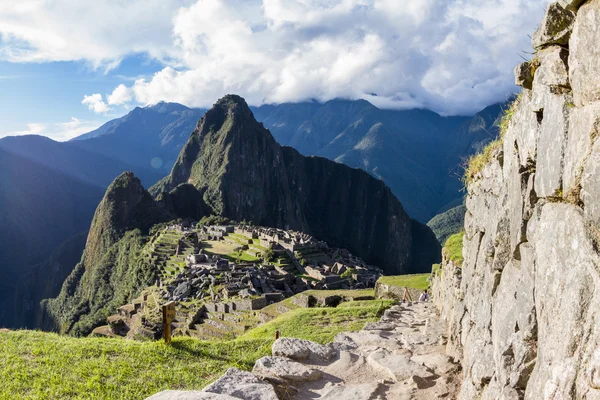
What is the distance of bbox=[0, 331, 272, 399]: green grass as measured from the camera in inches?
223

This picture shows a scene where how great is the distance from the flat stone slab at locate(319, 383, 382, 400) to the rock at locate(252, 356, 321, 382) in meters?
0.35

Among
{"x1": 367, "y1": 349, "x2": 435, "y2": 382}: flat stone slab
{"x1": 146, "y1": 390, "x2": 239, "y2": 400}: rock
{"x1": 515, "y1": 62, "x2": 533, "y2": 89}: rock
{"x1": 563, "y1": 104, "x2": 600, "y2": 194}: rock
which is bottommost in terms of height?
{"x1": 367, "y1": 349, "x2": 435, "y2": 382}: flat stone slab

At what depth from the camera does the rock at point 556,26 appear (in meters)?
2.82

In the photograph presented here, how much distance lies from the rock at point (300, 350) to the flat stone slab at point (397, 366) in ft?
2.19

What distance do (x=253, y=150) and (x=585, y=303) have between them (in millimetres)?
146032

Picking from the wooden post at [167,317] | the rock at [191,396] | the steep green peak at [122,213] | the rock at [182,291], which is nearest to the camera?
the rock at [191,396]

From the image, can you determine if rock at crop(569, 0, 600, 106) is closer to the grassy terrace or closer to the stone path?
the stone path

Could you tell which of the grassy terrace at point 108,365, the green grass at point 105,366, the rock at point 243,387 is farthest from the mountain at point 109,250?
the rock at point 243,387

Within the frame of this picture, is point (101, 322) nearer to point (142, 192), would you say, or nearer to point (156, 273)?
point (156, 273)

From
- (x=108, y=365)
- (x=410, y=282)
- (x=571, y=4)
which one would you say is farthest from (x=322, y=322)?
(x=571, y=4)

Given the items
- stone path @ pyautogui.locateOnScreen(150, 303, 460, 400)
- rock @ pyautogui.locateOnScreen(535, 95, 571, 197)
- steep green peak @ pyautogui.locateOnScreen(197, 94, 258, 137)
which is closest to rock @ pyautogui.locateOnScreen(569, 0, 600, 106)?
rock @ pyautogui.locateOnScreen(535, 95, 571, 197)

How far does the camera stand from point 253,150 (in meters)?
146

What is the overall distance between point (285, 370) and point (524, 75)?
4.31 meters

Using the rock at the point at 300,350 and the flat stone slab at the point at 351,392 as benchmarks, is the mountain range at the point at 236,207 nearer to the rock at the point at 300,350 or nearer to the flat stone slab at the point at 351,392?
the rock at the point at 300,350
